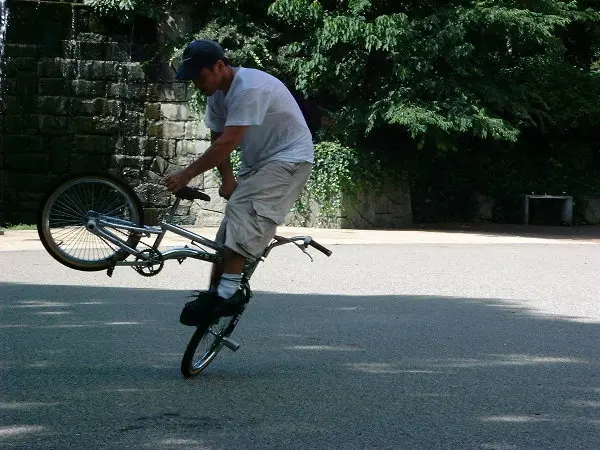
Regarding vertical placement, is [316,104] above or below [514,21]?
below

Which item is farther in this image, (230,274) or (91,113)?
(91,113)

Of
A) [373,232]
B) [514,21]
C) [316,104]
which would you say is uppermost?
[514,21]

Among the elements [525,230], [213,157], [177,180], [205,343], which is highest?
[213,157]

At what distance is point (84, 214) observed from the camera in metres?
6.58

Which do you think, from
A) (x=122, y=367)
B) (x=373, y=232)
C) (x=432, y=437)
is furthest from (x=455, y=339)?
(x=373, y=232)

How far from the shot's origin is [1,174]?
2214 centimetres

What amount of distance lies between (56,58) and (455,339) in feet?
50.3

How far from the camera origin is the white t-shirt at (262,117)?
603cm

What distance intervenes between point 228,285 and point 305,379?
2.29ft

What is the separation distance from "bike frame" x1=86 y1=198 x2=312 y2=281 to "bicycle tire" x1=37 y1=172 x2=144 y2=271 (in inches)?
3.4

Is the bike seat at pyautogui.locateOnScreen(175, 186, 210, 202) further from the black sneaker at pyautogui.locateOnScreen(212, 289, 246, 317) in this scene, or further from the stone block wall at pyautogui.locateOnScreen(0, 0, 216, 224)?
the stone block wall at pyautogui.locateOnScreen(0, 0, 216, 224)

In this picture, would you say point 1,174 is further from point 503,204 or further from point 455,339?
point 455,339

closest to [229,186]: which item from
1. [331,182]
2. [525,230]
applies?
[331,182]

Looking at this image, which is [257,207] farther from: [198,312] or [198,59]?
[198,59]
